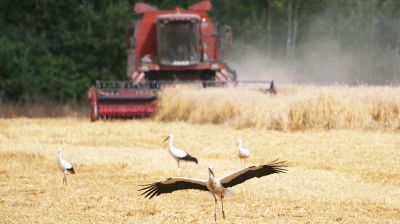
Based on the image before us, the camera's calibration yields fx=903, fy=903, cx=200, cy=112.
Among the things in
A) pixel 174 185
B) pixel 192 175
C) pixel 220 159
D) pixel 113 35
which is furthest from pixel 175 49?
pixel 174 185

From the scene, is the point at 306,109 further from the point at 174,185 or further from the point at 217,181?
the point at 174,185

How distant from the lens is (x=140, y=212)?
11758 millimetres

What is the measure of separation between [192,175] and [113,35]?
25817 mm

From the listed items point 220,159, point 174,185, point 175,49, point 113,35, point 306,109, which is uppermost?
point 174,185

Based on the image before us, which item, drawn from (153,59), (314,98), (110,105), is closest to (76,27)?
(153,59)

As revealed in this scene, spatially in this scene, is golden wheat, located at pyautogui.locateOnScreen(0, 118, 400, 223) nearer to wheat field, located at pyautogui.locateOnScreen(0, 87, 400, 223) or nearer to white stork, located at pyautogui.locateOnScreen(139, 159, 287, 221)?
wheat field, located at pyautogui.locateOnScreen(0, 87, 400, 223)

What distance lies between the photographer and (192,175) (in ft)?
49.9

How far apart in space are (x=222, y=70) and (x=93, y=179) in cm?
1585

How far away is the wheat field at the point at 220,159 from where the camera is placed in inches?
462

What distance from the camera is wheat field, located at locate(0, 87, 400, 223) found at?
462 inches

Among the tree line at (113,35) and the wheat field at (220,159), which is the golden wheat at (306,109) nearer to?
the wheat field at (220,159)

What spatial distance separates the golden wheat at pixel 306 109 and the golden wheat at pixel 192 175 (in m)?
0.55

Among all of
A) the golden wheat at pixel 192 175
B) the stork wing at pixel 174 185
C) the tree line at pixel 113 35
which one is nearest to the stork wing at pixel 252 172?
the stork wing at pixel 174 185

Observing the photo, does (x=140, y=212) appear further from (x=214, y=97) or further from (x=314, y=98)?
(x=214, y=97)
